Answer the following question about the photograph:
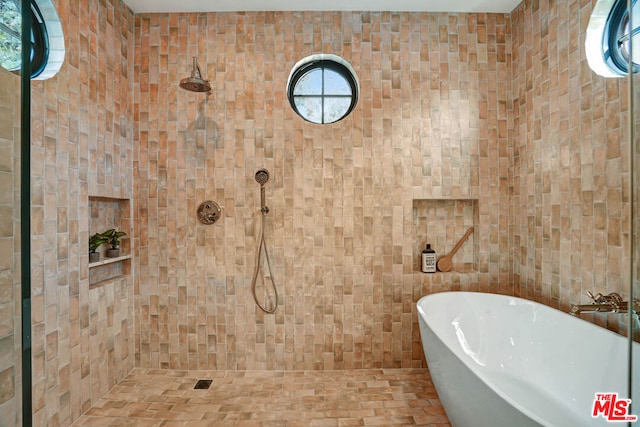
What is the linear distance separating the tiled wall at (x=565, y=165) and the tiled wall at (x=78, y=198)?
292 centimetres

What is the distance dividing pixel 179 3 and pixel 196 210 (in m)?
1.56

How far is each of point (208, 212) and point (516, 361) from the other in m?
2.32

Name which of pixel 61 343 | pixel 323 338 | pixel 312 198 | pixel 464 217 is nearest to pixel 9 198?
pixel 61 343

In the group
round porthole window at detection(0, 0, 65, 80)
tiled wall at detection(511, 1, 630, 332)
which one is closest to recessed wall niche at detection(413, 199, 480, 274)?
tiled wall at detection(511, 1, 630, 332)

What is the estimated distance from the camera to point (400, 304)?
8.65 feet

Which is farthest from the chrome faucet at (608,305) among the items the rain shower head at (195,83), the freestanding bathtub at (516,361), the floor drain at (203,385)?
the rain shower head at (195,83)

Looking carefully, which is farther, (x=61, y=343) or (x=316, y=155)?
(x=316, y=155)

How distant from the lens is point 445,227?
9.18 ft

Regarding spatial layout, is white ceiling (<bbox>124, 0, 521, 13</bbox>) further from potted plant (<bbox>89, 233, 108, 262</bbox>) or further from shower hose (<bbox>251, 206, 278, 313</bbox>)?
potted plant (<bbox>89, 233, 108, 262</bbox>)

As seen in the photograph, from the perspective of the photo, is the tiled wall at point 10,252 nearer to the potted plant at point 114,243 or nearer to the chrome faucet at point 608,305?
the chrome faucet at point 608,305

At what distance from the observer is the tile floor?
200cm

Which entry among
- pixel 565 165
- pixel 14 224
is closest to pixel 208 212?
pixel 14 224

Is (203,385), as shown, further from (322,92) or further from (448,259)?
(322,92)

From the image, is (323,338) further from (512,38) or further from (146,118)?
(512,38)
